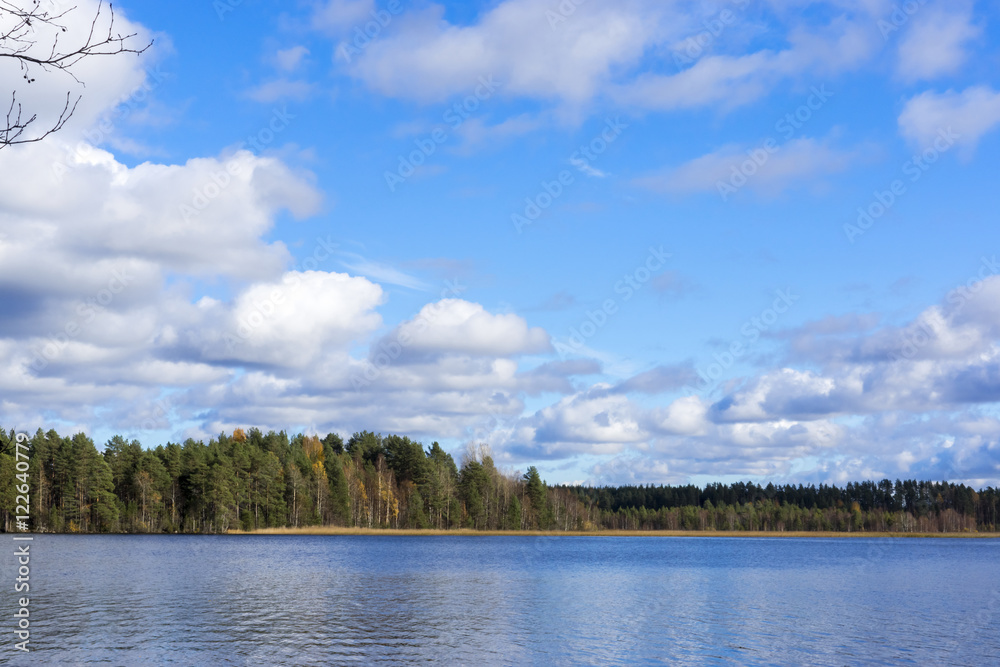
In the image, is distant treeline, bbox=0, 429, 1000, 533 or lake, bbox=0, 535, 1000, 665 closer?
lake, bbox=0, 535, 1000, 665

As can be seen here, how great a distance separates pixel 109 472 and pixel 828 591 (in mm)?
119009

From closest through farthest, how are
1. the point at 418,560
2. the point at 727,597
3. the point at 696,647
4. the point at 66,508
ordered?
1. the point at 696,647
2. the point at 727,597
3. the point at 418,560
4. the point at 66,508

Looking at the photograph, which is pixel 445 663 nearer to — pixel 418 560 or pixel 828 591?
pixel 828 591

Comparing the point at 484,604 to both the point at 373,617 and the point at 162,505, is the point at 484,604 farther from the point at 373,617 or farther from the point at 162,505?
the point at 162,505

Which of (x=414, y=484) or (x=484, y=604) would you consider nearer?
(x=484, y=604)

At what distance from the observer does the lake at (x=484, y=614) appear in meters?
33.1

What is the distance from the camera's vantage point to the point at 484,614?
44406 mm

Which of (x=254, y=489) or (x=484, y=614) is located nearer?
(x=484, y=614)

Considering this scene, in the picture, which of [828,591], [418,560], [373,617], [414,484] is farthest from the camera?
[414,484]

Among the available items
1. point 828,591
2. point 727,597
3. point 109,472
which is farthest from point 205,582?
point 109,472

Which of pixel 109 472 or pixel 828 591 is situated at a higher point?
pixel 109 472

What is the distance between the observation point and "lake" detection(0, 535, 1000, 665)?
109ft

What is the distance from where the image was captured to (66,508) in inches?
5325

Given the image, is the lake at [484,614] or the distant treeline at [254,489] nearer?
the lake at [484,614]
